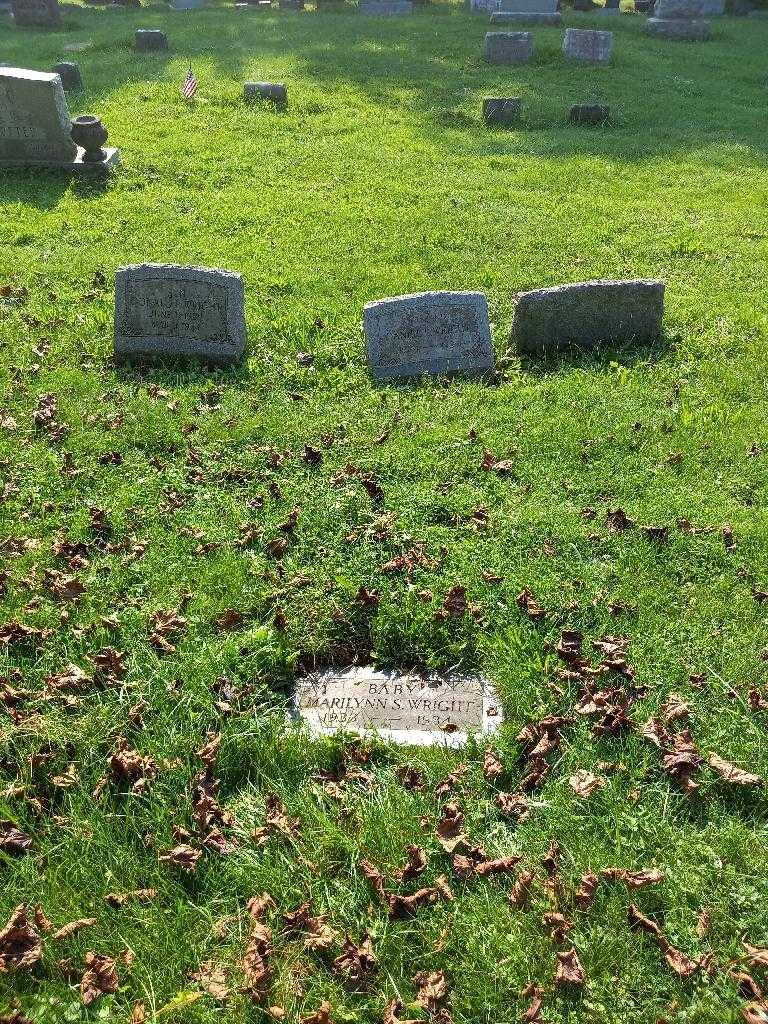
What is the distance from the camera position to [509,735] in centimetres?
396

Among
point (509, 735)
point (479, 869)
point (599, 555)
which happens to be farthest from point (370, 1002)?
point (599, 555)

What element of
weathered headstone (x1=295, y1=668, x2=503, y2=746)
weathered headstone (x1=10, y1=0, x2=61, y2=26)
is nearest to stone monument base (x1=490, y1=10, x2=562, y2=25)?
weathered headstone (x1=10, y1=0, x2=61, y2=26)

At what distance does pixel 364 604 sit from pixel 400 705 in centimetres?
70

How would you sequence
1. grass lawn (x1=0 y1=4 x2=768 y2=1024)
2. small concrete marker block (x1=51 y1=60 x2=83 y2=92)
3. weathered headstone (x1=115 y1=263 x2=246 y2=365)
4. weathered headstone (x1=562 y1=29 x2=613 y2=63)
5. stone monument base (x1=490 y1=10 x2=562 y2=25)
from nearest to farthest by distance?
grass lawn (x1=0 y1=4 x2=768 y2=1024)
weathered headstone (x1=115 y1=263 x2=246 y2=365)
small concrete marker block (x1=51 y1=60 x2=83 y2=92)
weathered headstone (x1=562 y1=29 x2=613 y2=63)
stone monument base (x1=490 y1=10 x2=562 y2=25)

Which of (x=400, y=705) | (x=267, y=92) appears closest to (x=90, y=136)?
(x=267, y=92)

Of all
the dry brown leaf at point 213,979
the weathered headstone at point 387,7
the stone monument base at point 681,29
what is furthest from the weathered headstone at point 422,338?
the weathered headstone at point 387,7

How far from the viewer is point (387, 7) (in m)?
23.5

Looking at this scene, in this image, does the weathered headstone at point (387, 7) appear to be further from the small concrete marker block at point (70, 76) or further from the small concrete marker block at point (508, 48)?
the small concrete marker block at point (70, 76)

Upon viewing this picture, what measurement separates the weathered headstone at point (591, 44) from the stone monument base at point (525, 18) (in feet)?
13.8

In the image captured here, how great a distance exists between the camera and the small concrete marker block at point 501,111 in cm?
1407

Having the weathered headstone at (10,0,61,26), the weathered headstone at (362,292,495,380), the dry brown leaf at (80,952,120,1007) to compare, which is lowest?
the dry brown leaf at (80,952,120,1007)

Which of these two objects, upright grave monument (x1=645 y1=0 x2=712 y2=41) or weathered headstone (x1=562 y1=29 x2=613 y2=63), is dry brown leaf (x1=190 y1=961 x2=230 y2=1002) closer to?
weathered headstone (x1=562 y1=29 x2=613 y2=63)

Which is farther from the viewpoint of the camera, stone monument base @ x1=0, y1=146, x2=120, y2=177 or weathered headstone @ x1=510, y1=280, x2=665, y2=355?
stone monument base @ x1=0, y1=146, x2=120, y2=177

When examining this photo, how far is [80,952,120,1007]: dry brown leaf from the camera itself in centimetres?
306
